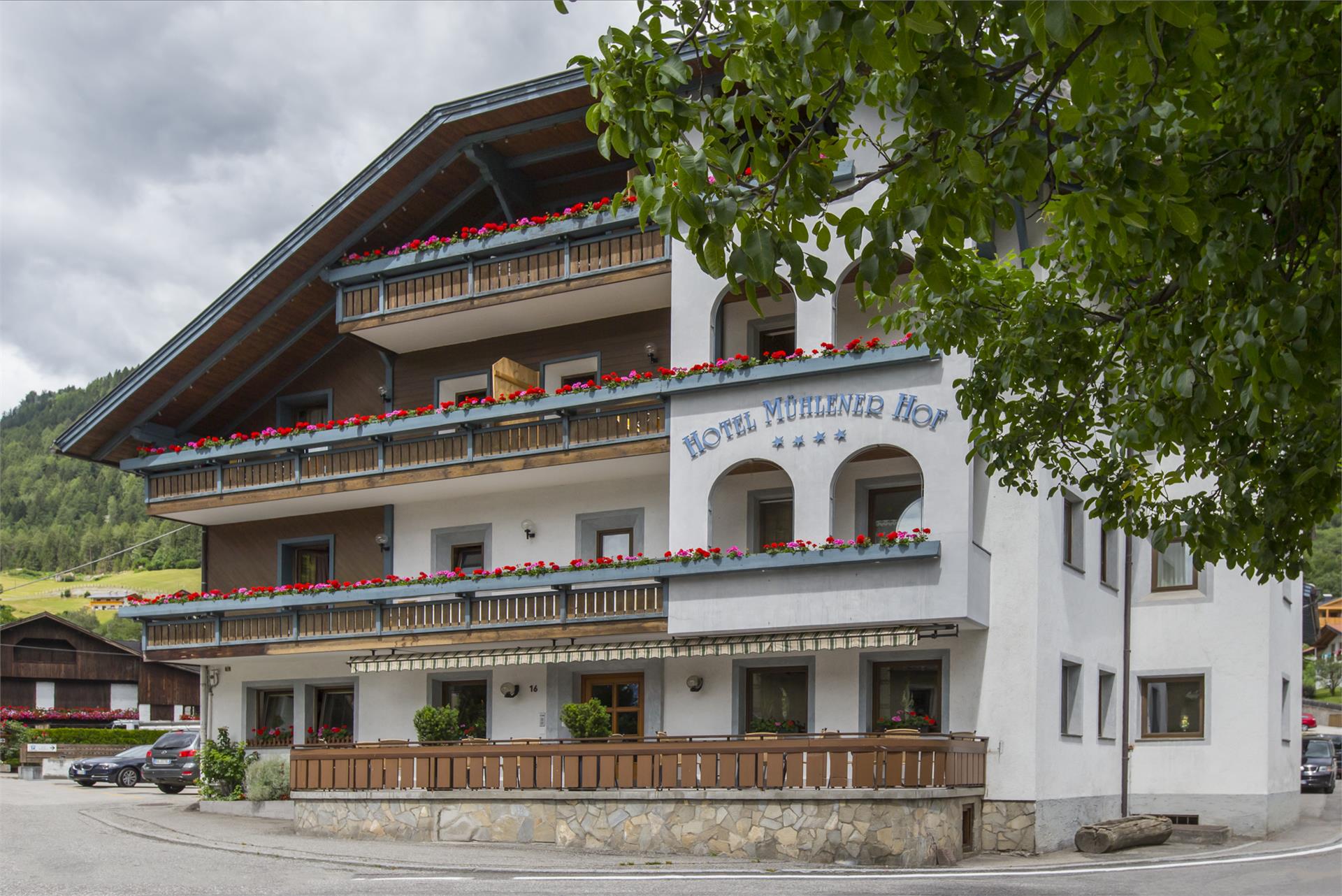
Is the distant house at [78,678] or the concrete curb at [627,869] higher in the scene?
the concrete curb at [627,869]

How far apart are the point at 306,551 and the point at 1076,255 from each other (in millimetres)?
23396

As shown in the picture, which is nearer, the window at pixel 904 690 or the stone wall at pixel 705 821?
the stone wall at pixel 705 821

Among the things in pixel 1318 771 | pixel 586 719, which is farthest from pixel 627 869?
pixel 1318 771

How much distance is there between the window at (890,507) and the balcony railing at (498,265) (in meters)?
5.49

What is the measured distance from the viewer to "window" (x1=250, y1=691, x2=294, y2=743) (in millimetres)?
30281

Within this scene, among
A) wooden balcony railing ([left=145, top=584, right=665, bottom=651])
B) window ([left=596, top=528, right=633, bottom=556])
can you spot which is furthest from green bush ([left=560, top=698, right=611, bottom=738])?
window ([left=596, top=528, right=633, bottom=556])

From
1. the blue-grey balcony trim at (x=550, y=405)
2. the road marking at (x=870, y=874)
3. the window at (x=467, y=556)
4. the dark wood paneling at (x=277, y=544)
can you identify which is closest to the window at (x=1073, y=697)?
the road marking at (x=870, y=874)

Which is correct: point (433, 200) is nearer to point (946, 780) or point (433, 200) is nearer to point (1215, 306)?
point (946, 780)

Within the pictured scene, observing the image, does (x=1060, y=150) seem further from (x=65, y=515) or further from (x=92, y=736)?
(x=65, y=515)

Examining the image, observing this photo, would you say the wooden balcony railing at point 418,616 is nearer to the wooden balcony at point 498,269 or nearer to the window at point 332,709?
the window at point 332,709

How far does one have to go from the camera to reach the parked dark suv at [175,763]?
3541 centimetres

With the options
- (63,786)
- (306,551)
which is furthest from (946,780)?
(63,786)

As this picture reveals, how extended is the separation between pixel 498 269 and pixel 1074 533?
1123 centimetres

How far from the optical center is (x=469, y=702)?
2820 centimetres
